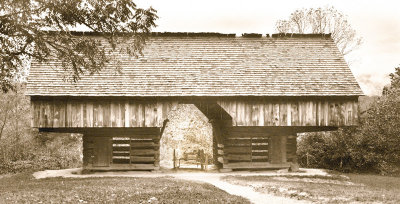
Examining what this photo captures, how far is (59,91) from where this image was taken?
2609 centimetres

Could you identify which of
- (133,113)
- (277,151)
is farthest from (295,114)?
(133,113)

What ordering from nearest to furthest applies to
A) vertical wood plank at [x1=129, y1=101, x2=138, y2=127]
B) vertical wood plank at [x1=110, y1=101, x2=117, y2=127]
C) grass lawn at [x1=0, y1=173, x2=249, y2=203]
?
grass lawn at [x1=0, y1=173, x2=249, y2=203], vertical wood plank at [x1=110, y1=101, x2=117, y2=127], vertical wood plank at [x1=129, y1=101, x2=138, y2=127]

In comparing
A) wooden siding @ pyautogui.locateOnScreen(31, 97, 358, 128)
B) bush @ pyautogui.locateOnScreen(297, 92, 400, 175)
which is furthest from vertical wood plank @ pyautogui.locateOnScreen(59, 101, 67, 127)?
bush @ pyautogui.locateOnScreen(297, 92, 400, 175)

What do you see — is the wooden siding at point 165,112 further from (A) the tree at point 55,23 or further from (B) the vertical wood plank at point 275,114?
(A) the tree at point 55,23

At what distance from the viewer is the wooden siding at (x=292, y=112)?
1072 inches

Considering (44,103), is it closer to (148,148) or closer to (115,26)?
(148,148)

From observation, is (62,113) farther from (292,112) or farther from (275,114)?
(292,112)

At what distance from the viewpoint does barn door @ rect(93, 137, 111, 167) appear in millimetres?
27672

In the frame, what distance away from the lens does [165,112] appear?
27031mm

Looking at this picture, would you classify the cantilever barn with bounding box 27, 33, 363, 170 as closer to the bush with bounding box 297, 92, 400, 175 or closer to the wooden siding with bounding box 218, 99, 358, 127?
the wooden siding with bounding box 218, 99, 358, 127

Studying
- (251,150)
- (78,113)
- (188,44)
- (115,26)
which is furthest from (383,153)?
(115,26)

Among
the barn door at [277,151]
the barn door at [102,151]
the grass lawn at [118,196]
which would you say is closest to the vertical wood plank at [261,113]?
the barn door at [277,151]

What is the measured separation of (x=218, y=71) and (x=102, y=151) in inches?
305

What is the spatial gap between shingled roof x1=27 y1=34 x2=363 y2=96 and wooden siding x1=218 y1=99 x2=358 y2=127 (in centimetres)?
75
